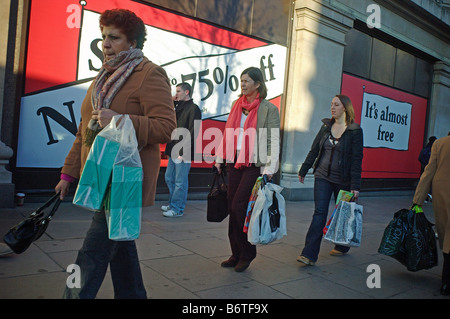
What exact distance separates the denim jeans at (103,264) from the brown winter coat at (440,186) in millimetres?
2987

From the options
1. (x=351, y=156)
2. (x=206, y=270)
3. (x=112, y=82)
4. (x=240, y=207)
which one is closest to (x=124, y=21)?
(x=112, y=82)

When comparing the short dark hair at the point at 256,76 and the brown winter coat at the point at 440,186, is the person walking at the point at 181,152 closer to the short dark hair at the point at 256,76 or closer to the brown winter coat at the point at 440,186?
the short dark hair at the point at 256,76

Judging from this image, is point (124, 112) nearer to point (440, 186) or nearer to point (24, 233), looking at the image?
point (24, 233)

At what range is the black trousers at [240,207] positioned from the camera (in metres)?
4.07

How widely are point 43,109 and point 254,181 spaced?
3936 mm

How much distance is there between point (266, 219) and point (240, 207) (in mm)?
Result: 293

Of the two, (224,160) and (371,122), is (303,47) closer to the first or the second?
(371,122)

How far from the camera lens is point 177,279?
367cm

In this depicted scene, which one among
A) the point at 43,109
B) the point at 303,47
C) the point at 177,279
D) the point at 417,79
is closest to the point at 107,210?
the point at 177,279

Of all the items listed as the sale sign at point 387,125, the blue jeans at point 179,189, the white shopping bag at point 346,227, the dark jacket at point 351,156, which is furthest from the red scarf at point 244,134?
the sale sign at point 387,125

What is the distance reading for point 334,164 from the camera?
15.5 ft

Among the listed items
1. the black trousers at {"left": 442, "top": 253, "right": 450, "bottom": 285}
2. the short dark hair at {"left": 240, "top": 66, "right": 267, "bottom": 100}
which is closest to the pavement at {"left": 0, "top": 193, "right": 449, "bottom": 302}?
the black trousers at {"left": 442, "top": 253, "right": 450, "bottom": 285}

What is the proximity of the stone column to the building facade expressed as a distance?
0.08 ft
